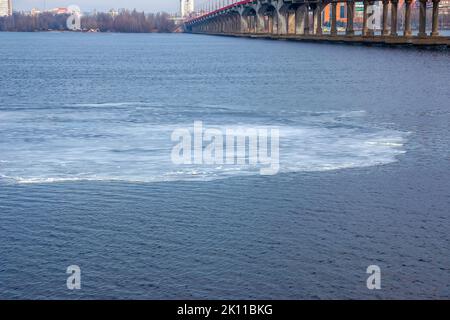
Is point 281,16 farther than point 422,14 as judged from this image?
Yes

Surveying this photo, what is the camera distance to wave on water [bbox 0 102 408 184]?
2234 cm

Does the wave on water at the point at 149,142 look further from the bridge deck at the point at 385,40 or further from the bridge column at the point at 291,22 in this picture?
the bridge column at the point at 291,22

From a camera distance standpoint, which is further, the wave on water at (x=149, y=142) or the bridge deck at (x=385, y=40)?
the bridge deck at (x=385, y=40)

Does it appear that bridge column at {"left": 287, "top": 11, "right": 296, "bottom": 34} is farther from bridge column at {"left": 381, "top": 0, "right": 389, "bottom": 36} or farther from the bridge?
bridge column at {"left": 381, "top": 0, "right": 389, "bottom": 36}

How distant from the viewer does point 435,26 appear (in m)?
109

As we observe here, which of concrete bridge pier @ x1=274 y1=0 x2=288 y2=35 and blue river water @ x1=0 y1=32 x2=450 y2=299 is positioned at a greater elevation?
concrete bridge pier @ x1=274 y1=0 x2=288 y2=35

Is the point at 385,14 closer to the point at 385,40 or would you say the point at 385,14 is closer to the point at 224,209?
the point at 385,40

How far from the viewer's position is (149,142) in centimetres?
2750

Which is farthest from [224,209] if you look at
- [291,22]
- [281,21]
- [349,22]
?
[291,22]

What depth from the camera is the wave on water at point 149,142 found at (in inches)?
880

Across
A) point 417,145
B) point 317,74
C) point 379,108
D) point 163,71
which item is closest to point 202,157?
point 417,145

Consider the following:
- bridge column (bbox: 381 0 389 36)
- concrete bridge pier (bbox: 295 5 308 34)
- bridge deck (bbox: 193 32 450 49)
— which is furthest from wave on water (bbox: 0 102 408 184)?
concrete bridge pier (bbox: 295 5 308 34)

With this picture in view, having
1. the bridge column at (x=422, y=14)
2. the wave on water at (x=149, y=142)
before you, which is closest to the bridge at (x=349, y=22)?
the bridge column at (x=422, y=14)
